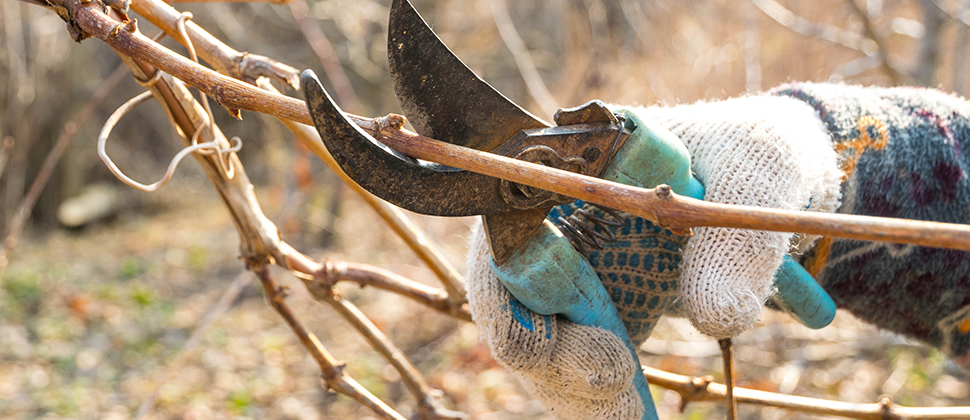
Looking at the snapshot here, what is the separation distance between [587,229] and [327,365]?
2.12 feet

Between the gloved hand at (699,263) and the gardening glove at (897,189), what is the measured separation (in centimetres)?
9

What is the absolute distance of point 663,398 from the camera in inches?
111

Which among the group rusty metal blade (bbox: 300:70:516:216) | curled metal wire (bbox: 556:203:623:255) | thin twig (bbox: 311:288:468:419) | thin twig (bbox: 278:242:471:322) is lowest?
thin twig (bbox: 311:288:468:419)

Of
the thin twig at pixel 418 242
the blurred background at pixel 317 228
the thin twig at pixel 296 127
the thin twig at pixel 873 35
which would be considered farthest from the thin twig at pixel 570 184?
the thin twig at pixel 873 35

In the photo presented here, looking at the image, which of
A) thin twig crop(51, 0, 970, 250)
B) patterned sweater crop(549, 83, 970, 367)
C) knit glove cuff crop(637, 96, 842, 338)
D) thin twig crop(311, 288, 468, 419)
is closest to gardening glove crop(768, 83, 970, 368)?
patterned sweater crop(549, 83, 970, 367)

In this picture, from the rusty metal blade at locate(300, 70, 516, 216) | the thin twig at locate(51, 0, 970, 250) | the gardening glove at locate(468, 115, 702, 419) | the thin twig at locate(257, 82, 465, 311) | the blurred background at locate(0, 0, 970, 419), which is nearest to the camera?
the thin twig at locate(51, 0, 970, 250)

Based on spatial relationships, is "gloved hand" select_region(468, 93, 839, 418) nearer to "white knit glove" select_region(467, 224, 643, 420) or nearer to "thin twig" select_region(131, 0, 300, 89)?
"white knit glove" select_region(467, 224, 643, 420)

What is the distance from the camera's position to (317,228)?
5.02 meters

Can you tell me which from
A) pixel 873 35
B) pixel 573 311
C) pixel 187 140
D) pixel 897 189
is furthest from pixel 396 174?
pixel 873 35

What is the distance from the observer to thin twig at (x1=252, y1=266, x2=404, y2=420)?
1.17 meters

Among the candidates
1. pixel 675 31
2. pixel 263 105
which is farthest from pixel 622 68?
pixel 263 105

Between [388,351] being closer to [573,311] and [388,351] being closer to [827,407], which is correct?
[573,311]

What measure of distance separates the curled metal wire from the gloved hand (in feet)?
0.10

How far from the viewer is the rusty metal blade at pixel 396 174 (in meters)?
0.59
